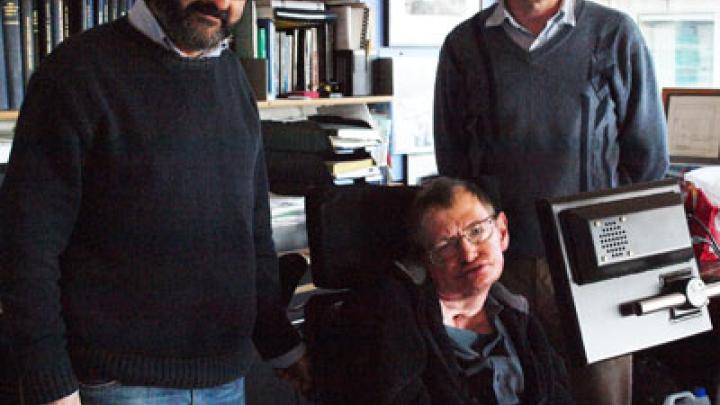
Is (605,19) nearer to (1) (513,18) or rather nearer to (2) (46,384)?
(1) (513,18)

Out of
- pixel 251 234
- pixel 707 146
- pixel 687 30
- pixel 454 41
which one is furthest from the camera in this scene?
pixel 687 30

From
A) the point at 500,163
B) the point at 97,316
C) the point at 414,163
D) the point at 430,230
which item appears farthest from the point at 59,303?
the point at 414,163

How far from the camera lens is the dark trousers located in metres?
1.94

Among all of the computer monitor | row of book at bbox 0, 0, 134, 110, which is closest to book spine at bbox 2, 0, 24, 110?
row of book at bbox 0, 0, 134, 110

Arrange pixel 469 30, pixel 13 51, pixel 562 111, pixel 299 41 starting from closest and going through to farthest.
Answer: pixel 562 111
pixel 469 30
pixel 13 51
pixel 299 41

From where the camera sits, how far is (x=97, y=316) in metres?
1.33

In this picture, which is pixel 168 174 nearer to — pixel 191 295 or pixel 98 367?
pixel 191 295

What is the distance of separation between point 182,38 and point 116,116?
0.18m

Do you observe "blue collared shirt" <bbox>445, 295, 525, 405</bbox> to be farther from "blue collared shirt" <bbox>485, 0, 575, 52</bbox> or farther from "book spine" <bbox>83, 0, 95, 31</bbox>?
"book spine" <bbox>83, 0, 95, 31</bbox>

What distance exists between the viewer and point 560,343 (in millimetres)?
2072

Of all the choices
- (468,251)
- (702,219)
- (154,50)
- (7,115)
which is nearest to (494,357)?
(468,251)

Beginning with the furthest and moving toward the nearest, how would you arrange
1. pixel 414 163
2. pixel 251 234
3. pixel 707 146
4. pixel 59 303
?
1. pixel 414 163
2. pixel 707 146
3. pixel 251 234
4. pixel 59 303

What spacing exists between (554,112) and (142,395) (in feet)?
3.80

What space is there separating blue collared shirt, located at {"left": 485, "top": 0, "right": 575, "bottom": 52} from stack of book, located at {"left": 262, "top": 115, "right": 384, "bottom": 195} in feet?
3.07
